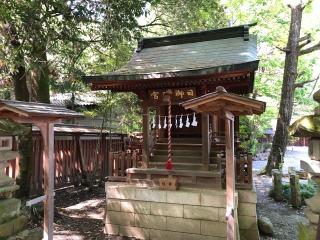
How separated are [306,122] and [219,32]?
6977mm

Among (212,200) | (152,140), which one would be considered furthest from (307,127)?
(152,140)

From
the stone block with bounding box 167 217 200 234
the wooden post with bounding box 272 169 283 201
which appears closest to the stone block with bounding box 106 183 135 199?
the stone block with bounding box 167 217 200 234

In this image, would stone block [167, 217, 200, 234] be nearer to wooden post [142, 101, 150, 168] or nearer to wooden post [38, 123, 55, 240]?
wooden post [142, 101, 150, 168]

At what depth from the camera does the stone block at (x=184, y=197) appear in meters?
6.76

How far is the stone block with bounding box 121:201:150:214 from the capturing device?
23.6ft

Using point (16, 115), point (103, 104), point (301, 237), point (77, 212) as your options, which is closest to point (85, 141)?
point (103, 104)

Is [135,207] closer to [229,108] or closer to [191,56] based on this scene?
[229,108]

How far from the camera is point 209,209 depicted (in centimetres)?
662

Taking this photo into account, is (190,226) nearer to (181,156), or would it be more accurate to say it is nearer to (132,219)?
(132,219)

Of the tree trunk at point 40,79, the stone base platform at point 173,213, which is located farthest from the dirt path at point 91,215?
the tree trunk at point 40,79

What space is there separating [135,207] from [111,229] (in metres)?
0.86

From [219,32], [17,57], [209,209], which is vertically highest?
[219,32]

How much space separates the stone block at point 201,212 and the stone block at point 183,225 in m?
0.11

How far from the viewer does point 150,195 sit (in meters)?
7.20
